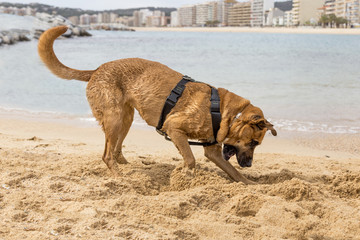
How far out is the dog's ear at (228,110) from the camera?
405 centimetres

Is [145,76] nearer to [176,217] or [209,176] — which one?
[209,176]

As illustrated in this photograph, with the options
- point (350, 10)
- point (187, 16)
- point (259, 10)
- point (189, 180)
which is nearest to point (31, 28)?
point (189, 180)

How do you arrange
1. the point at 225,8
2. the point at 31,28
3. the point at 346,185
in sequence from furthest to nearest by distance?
the point at 225,8 < the point at 31,28 < the point at 346,185

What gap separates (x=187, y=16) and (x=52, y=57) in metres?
198

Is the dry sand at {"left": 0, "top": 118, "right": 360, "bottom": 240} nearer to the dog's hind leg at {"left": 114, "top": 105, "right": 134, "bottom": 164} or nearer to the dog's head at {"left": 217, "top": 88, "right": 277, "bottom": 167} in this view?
the dog's hind leg at {"left": 114, "top": 105, "right": 134, "bottom": 164}

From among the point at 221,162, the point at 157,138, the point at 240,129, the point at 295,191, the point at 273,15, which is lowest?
the point at 157,138

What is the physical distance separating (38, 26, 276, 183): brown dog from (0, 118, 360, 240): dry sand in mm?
335

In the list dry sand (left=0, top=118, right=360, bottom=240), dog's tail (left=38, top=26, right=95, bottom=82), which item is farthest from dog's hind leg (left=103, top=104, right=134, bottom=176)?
dog's tail (left=38, top=26, right=95, bottom=82)

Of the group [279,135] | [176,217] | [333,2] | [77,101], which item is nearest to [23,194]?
[176,217]

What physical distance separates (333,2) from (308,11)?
9346mm

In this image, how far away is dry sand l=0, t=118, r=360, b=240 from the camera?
9.75 ft

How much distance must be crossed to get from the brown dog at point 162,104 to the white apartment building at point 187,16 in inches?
7575

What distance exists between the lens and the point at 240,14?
18038 cm

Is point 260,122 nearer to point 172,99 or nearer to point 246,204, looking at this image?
point 246,204
